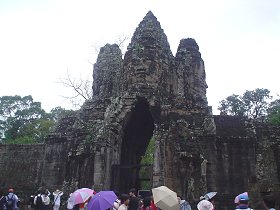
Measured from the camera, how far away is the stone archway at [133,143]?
42.7ft

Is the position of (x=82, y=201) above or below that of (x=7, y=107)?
below

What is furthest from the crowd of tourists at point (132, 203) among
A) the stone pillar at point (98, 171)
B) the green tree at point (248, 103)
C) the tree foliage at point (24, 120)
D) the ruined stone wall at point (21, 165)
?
the green tree at point (248, 103)

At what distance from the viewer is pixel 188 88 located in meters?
18.1

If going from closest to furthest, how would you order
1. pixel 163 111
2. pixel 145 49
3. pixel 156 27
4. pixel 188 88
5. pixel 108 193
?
1. pixel 108 193
2. pixel 163 111
3. pixel 145 49
4. pixel 156 27
5. pixel 188 88

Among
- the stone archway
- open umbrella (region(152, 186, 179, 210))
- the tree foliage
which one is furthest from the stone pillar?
the tree foliage

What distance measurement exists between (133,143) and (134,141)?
11cm

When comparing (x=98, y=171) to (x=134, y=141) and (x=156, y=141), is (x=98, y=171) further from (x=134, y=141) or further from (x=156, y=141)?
(x=134, y=141)

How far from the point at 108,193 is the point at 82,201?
0.50m

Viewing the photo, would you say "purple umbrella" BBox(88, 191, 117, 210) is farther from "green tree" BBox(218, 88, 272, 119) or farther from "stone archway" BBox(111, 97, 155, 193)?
"green tree" BBox(218, 88, 272, 119)

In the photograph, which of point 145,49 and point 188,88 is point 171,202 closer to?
point 145,49

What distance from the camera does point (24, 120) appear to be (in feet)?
129

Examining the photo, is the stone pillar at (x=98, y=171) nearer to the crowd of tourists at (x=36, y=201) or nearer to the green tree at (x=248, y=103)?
the crowd of tourists at (x=36, y=201)

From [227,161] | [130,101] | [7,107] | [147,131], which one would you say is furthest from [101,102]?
[7,107]

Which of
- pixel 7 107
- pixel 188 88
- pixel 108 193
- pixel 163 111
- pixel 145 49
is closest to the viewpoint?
pixel 108 193
